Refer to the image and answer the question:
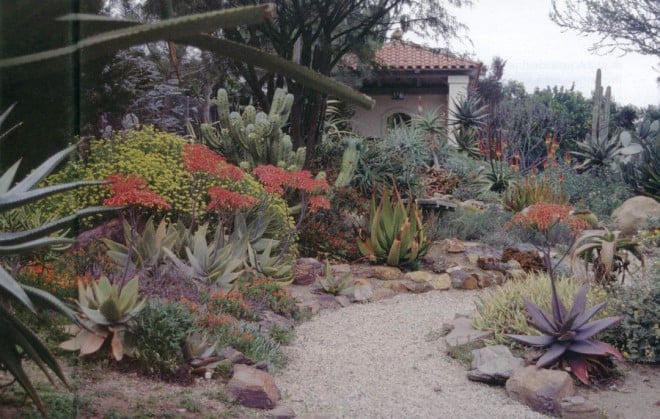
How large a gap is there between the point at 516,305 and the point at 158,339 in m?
3.04

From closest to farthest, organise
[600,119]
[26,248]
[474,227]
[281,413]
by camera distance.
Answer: [26,248] → [281,413] → [474,227] → [600,119]

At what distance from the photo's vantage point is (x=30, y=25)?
98.7 inches

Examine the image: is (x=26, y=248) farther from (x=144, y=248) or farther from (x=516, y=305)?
(x=516, y=305)

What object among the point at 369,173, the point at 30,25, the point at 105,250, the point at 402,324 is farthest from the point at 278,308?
the point at 369,173

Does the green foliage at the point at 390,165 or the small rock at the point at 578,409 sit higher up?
the green foliage at the point at 390,165

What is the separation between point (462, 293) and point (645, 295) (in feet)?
10.6

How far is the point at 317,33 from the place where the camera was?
1219 cm

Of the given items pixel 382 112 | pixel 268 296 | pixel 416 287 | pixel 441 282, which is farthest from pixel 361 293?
pixel 382 112

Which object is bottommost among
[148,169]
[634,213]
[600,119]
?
[634,213]

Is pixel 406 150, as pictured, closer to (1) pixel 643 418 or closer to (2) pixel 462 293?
(2) pixel 462 293

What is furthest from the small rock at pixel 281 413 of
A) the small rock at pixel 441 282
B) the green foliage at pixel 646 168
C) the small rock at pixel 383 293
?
the green foliage at pixel 646 168

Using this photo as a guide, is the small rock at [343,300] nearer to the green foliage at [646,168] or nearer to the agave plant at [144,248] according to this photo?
the agave plant at [144,248]

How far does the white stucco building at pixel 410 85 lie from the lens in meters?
17.1

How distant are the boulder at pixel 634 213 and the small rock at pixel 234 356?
8.08m
